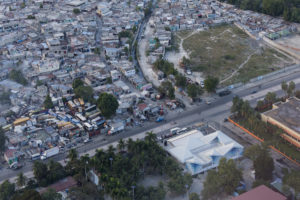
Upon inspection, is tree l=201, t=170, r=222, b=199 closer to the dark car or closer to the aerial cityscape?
the aerial cityscape

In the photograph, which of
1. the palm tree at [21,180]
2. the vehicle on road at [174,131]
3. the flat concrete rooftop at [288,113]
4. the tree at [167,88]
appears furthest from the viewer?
the tree at [167,88]

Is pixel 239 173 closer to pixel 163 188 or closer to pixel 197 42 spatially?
pixel 163 188

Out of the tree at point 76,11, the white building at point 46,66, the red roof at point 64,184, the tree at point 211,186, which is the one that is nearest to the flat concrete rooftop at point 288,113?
the tree at point 211,186

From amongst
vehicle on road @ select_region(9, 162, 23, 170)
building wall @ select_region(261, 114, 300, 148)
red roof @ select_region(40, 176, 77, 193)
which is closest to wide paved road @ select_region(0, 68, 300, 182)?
vehicle on road @ select_region(9, 162, 23, 170)

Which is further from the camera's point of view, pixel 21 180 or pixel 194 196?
pixel 21 180

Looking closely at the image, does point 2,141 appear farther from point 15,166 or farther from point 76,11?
point 76,11

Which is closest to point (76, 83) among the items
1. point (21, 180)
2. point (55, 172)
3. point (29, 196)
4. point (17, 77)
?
point (17, 77)

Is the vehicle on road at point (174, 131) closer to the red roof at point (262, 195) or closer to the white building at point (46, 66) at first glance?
the red roof at point (262, 195)
